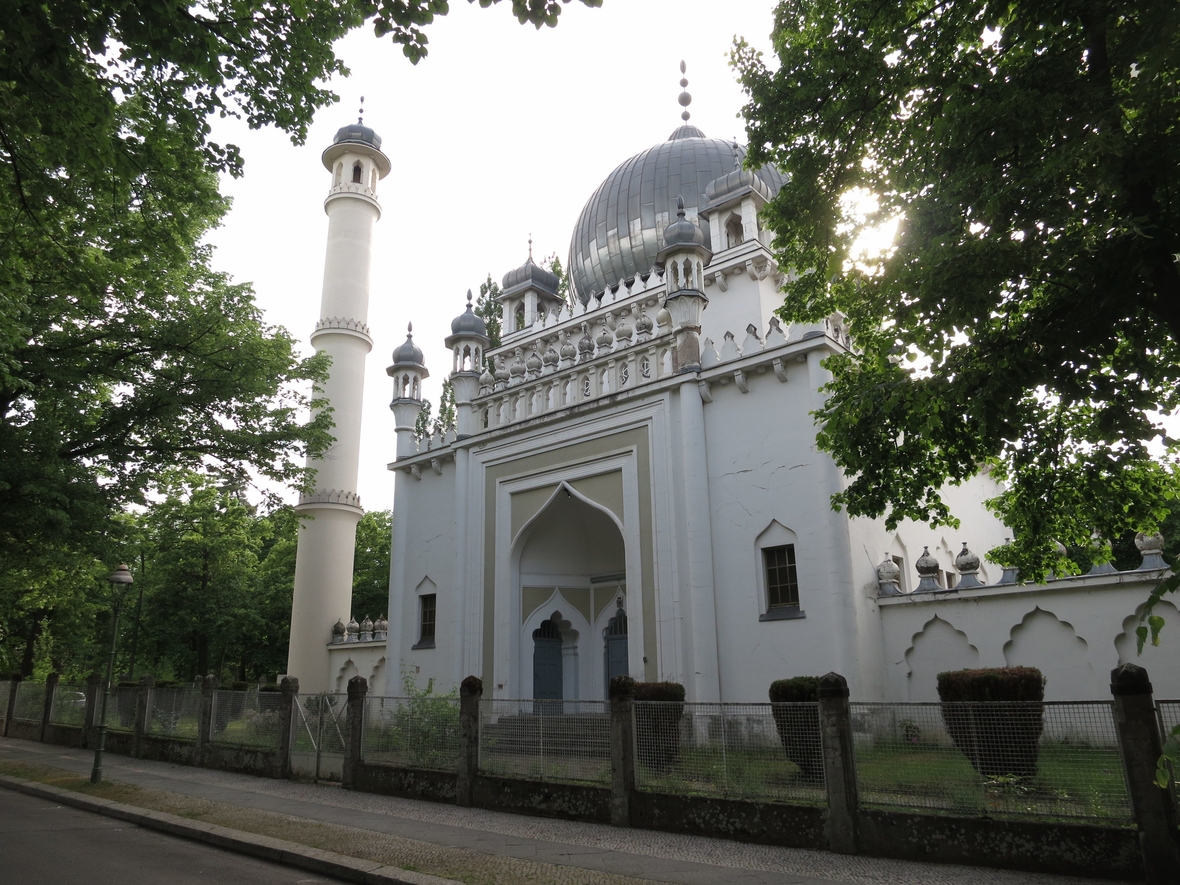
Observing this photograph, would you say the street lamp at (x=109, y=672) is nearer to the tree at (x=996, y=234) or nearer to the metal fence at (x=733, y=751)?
the metal fence at (x=733, y=751)

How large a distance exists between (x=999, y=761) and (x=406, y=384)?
58.2 ft

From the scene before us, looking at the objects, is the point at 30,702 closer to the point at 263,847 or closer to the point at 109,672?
the point at 109,672

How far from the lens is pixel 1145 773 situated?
6637 mm

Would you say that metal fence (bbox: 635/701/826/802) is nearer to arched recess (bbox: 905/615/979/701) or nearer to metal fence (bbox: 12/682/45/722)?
arched recess (bbox: 905/615/979/701)

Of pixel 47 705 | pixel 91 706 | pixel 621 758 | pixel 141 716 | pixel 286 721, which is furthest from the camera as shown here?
pixel 47 705

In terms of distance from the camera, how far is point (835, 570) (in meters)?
13.7

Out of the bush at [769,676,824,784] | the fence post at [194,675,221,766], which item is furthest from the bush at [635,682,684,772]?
the fence post at [194,675,221,766]

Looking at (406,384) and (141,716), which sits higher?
(406,384)

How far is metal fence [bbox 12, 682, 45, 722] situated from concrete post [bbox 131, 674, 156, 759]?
628cm

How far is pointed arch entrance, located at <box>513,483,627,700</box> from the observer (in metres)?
18.4

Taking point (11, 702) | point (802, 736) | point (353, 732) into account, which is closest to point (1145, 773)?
point (802, 736)

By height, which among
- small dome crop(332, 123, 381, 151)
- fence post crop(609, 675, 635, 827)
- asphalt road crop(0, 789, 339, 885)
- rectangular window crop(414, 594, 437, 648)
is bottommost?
asphalt road crop(0, 789, 339, 885)

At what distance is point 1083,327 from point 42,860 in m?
11.7

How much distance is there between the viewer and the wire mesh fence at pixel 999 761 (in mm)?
6965
